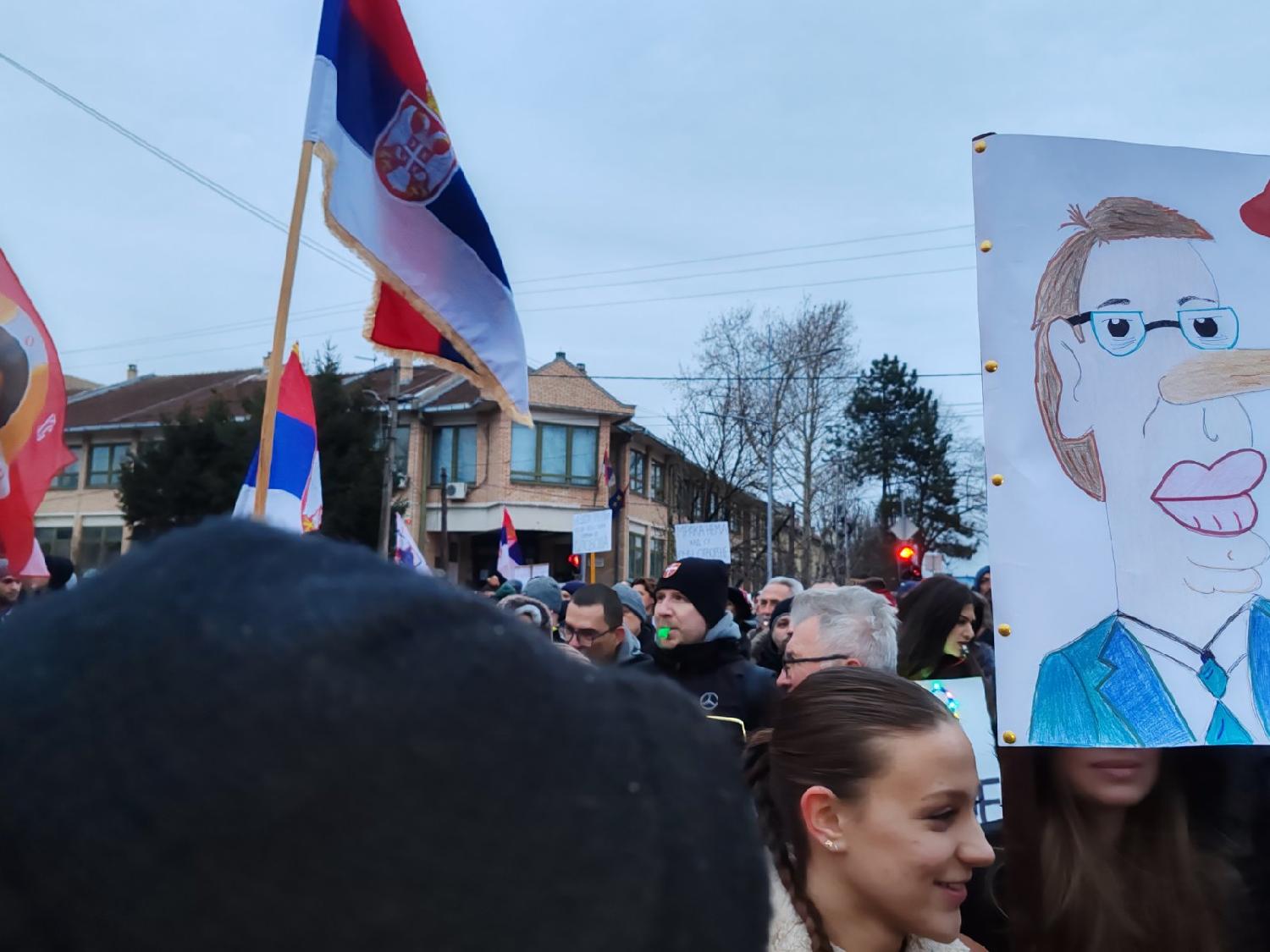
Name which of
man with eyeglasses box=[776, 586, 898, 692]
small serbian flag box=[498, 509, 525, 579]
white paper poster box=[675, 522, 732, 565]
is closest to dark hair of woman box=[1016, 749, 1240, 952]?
man with eyeglasses box=[776, 586, 898, 692]

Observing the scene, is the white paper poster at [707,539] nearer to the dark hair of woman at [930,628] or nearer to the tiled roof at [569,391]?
the dark hair of woman at [930,628]

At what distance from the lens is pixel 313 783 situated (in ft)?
1.44

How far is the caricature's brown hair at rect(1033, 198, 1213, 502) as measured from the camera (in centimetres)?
208

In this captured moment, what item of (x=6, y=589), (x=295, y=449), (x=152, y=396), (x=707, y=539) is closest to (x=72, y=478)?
(x=152, y=396)

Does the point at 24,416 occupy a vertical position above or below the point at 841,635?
above

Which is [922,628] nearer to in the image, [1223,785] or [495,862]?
[1223,785]

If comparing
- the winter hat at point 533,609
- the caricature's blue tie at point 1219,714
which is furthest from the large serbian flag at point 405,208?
the caricature's blue tie at point 1219,714

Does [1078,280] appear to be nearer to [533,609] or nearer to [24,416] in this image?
[24,416]

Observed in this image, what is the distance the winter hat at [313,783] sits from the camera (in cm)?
43

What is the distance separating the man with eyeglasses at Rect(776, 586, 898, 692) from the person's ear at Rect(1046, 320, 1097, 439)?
1.30 meters

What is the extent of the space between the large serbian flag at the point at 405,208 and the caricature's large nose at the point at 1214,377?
8.84ft

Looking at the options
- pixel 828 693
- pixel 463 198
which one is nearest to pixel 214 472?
pixel 463 198

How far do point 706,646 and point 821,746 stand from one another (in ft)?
8.60

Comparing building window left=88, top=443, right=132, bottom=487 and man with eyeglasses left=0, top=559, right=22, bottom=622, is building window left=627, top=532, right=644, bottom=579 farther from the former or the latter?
man with eyeglasses left=0, top=559, right=22, bottom=622
